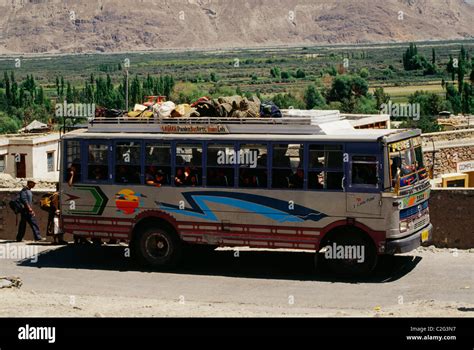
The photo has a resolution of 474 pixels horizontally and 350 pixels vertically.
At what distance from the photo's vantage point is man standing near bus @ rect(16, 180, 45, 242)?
21609 millimetres

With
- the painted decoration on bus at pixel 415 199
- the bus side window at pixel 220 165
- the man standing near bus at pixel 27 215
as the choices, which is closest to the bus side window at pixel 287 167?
the bus side window at pixel 220 165

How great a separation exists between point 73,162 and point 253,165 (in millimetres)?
3716

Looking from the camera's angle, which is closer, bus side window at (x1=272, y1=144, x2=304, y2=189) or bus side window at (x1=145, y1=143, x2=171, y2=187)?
bus side window at (x1=272, y1=144, x2=304, y2=189)

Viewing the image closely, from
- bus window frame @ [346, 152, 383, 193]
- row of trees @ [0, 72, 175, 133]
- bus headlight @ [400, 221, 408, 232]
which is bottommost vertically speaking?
bus headlight @ [400, 221, 408, 232]

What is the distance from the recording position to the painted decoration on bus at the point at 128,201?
19031 millimetres

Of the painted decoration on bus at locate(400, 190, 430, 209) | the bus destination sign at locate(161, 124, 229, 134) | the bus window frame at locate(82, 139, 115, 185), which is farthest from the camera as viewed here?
the bus window frame at locate(82, 139, 115, 185)

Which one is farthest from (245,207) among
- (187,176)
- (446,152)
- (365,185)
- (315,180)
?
(446,152)

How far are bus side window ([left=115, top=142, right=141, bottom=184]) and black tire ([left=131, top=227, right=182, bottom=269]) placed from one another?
103cm

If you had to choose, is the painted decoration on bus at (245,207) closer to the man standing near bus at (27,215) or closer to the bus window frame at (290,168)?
the bus window frame at (290,168)

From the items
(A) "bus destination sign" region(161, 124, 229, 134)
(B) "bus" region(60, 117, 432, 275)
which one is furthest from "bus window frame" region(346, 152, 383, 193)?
(A) "bus destination sign" region(161, 124, 229, 134)

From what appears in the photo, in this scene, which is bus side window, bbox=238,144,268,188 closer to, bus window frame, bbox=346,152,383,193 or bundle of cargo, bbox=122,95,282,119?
bundle of cargo, bbox=122,95,282,119

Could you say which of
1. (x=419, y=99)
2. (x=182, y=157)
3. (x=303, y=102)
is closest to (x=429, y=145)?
(x=182, y=157)

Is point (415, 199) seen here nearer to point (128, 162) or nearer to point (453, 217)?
point (453, 217)

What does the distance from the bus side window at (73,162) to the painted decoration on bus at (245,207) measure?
1818 millimetres
